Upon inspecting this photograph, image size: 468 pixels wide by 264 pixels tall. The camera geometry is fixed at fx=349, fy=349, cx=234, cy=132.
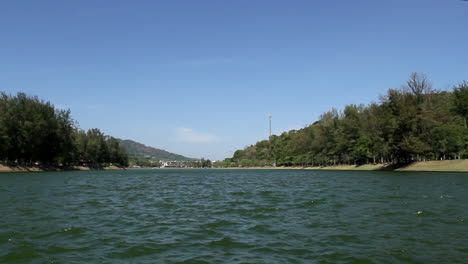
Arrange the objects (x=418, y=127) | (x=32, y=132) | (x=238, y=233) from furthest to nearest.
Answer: (x=32, y=132) → (x=418, y=127) → (x=238, y=233)

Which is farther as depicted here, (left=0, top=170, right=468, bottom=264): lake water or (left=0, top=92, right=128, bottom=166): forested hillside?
(left=0, top=92, right=128, bottom=166): forested hillside

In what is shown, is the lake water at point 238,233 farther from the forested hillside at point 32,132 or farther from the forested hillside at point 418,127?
the forested hillside at point 32,132

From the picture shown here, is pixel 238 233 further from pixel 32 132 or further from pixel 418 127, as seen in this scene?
pixel 32 132

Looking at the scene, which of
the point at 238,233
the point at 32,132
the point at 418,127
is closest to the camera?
the point at 238,233

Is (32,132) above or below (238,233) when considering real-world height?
above

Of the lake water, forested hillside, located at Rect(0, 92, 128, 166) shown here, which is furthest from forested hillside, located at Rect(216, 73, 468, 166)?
forested hillside, located at Rect(0, 92, 128, 166)

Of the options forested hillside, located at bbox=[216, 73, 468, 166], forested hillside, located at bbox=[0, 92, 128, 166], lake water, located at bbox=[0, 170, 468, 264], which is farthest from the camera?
forested hillside, located at bbox=[0, 92, 128, 166]

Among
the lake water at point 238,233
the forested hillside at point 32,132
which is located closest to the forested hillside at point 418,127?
the lake water at point 238,233

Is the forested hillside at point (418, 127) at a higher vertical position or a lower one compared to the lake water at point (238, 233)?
higher

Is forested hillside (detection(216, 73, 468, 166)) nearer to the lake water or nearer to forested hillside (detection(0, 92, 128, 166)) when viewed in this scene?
the lake water

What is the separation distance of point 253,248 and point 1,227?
10742 mm

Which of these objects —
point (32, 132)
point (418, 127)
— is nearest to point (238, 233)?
point (418, 127)

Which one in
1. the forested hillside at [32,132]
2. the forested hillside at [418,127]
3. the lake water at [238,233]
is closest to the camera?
the lake water at [238,233]

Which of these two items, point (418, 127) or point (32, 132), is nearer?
point (418, 127)
